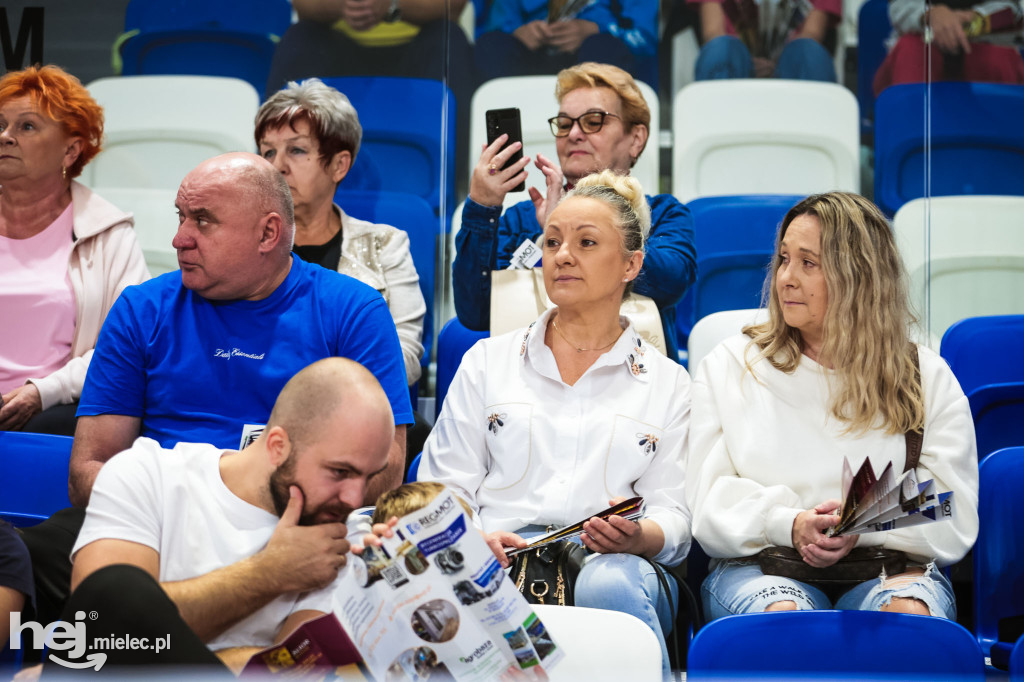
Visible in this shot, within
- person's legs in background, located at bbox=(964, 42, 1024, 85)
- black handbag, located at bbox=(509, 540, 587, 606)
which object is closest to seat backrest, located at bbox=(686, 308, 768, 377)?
black handbag, located at bbox=(509, 540, 587, 606)

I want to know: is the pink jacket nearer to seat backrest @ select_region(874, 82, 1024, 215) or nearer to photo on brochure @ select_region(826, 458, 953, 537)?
photo on brochure @ select_region(826, 458, 953, 537)

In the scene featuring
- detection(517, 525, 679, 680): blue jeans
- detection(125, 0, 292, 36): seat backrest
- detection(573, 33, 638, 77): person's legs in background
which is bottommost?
detection(517, 525, 679, 680): blue jeans

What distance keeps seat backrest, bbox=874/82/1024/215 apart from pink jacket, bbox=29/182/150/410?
250 centimetres

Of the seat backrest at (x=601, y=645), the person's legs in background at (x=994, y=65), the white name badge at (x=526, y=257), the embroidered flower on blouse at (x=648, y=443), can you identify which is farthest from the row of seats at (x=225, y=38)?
the seat backrest at (x=601, y=645)

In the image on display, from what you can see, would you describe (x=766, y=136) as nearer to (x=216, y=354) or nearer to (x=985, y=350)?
(x=985, y=350)

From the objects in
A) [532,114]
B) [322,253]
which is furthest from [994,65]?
[322,253]

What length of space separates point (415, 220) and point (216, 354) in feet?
4.12

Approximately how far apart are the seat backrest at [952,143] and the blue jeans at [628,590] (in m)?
2.15

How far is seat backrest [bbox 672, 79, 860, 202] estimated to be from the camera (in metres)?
3.61

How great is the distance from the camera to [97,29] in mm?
3691

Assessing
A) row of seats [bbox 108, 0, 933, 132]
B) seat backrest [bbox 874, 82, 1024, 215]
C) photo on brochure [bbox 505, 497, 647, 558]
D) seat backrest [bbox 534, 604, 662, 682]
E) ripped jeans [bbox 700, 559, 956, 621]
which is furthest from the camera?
row of seats [bbox 108, 0, 933, 132]

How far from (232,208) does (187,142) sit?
5.26 ft

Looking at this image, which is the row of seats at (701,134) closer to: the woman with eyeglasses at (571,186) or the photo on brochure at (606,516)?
the woman with eyeglasses at (571,186)

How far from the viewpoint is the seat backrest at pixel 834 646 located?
170 centimetres
